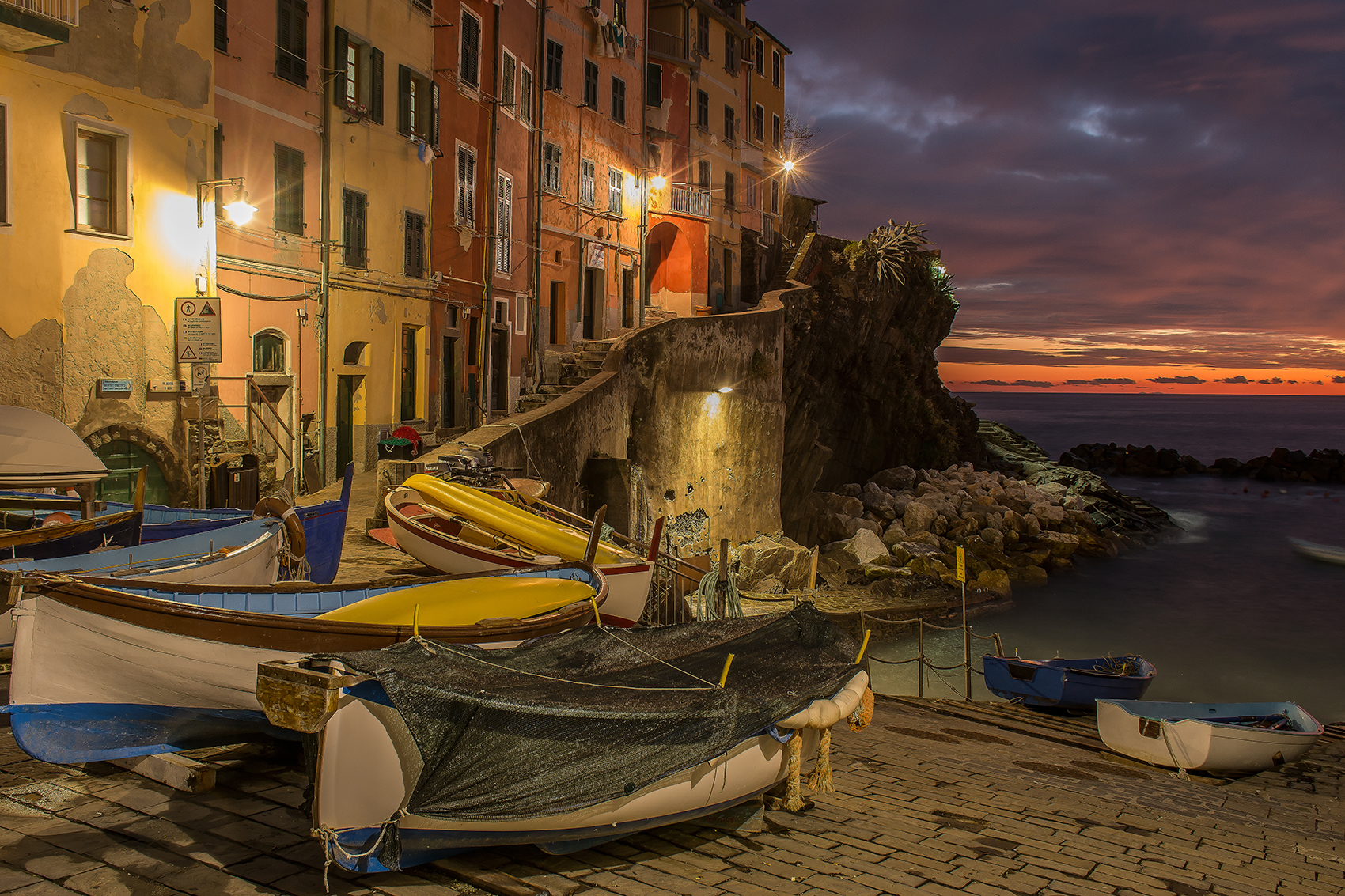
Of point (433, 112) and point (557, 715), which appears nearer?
point (557, 715)

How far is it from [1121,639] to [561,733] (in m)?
26.2

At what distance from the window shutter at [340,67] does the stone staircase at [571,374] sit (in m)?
6.82

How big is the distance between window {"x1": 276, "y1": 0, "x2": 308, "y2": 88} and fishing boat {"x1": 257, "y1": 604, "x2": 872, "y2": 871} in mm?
13483

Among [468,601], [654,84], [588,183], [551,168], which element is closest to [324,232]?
[551,168]

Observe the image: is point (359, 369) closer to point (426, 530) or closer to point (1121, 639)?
point (426, 530)

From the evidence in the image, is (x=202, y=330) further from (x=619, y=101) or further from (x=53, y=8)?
(x=619, y=101)

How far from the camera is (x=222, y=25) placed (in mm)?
14414

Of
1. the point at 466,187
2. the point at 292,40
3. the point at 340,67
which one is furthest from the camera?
the point at 466,187

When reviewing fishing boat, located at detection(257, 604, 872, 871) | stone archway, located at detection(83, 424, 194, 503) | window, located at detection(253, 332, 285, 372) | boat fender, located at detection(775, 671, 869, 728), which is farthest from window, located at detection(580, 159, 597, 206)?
boat fender, located at detection(775, 671, 869, 728)

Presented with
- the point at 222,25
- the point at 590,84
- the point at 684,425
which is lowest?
the point at 684,425

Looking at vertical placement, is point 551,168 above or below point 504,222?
above

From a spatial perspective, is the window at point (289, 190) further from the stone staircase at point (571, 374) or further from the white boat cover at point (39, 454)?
the white boat cover at point (39, 454)

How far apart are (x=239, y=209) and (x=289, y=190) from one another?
184 cm

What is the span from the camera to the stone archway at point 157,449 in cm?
1241
